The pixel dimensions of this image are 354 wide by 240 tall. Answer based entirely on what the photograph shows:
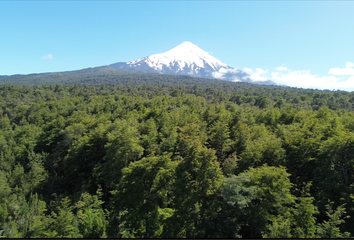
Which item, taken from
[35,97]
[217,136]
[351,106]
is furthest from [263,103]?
[35,97]

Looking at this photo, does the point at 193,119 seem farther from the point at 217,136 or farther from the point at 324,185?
the point at 324,185

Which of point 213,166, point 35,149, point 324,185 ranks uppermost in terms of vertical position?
point 213,166

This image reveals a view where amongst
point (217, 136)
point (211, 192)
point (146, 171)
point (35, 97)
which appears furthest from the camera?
point (35, 97)

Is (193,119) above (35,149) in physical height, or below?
above

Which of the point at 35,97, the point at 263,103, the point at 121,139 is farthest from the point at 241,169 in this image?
the point at 35,97

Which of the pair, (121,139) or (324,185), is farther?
(121,139)

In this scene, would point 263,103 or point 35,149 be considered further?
point 263,103

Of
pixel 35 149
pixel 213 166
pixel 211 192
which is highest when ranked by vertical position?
pixel 213 166

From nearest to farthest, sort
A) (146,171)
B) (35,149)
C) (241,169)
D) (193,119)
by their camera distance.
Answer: (146,171) → (241,169) → (193,119) → (35,149)

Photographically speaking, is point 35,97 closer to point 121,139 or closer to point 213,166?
point 121,139

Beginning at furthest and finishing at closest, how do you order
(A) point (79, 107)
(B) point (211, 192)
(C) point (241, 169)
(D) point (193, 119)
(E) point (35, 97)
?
(E) point (35, 97), (A) point (79, 107), (D) point (193, 119), (C) point (241, 169), (B) point (211, 192)
